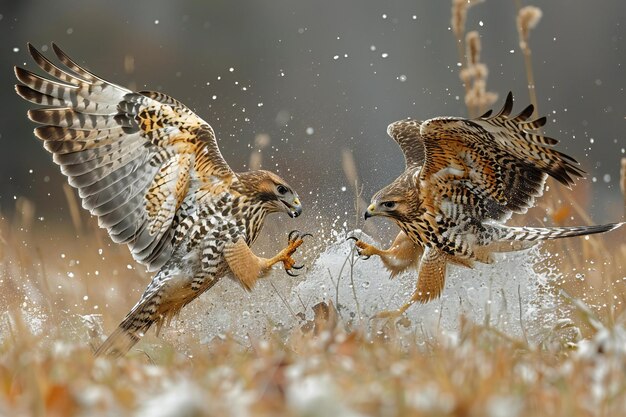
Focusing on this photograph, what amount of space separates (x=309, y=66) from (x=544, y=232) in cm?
1347

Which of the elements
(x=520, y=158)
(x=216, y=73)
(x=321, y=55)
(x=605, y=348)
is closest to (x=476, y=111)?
(x=520, y=158)

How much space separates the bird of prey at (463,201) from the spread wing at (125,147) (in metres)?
0.95

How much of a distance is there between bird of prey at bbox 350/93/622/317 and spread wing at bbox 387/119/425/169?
0.22 metres

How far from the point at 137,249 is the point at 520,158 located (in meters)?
1.95

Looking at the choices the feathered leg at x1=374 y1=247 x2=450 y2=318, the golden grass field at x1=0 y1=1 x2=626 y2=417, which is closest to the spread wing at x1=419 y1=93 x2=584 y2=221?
the feathered leg at x1=374 y1=247 x2=450 y2=318

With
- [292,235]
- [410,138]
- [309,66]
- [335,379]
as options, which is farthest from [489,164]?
[309,66]

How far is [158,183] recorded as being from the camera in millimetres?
4617

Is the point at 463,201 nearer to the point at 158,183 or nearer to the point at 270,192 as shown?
the point at 270,192

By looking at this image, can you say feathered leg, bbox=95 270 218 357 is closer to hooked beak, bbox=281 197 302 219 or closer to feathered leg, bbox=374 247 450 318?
hooked beak, bbox=281 197 302 219

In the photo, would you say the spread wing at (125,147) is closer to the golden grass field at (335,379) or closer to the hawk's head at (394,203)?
the hawk's head at (394,203)

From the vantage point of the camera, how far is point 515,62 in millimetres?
14945

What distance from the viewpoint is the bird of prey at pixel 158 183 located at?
4.52 meters

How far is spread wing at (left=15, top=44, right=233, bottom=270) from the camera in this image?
14.8 ft

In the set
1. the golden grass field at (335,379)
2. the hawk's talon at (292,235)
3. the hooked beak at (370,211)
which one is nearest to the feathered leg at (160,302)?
the hawk's talon at (292,235)
